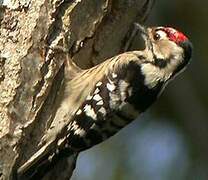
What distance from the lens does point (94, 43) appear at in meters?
4.46

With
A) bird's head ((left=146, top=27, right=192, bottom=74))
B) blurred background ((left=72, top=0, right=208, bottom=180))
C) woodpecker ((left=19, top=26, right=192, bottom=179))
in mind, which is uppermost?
bird's head ((left=146, top=27, right=192, bottom=74))

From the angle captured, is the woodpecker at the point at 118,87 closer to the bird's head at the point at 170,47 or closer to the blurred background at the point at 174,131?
the bird's head at the point at 170,47

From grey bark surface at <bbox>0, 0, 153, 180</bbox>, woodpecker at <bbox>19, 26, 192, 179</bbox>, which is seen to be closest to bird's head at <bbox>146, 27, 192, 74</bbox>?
woodpecker at <bbox>19, 26, 192, 179</bbox>

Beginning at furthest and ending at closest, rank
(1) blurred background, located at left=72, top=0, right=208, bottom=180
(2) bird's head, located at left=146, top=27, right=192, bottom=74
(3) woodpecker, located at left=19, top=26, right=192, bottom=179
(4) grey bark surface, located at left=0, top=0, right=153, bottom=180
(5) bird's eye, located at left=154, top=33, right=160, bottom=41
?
(1) blurred background, located at left=72, top=0, right=208, bottom=180
(5) bird's eye, located at left=154, top=33, right=160, bottom=41
(2) bird's head, located at left=146, top=27, right=192, bottom=74
(3) woodpecker, located at left=19, top=26, right=192, bottom=179
(4) grey bark surface, located at left=0, top=0, right=153, bottom=180

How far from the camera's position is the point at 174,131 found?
6.64 metres

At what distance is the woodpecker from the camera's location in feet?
14.0

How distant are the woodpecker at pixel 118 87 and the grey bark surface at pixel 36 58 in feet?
0.40

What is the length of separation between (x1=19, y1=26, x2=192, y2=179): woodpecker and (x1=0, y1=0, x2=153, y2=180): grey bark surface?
123 millimetres

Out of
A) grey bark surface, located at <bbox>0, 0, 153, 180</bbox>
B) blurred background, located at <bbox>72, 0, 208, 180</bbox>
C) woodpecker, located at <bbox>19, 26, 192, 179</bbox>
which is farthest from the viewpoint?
blurred background, located at <bbox>72, 0, 208, 180</bbox>

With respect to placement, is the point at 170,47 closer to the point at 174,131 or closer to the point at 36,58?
the point at 36,58

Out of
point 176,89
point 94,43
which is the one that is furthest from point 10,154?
point 176,89

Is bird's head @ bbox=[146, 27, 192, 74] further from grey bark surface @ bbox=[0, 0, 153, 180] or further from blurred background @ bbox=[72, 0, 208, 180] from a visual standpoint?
blurred background @ bbox=[72, 0, 208, 180]

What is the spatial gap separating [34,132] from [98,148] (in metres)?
2.83

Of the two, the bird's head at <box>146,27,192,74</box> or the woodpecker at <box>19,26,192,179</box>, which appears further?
the bird's head at <box>146,27,192,74</box>
